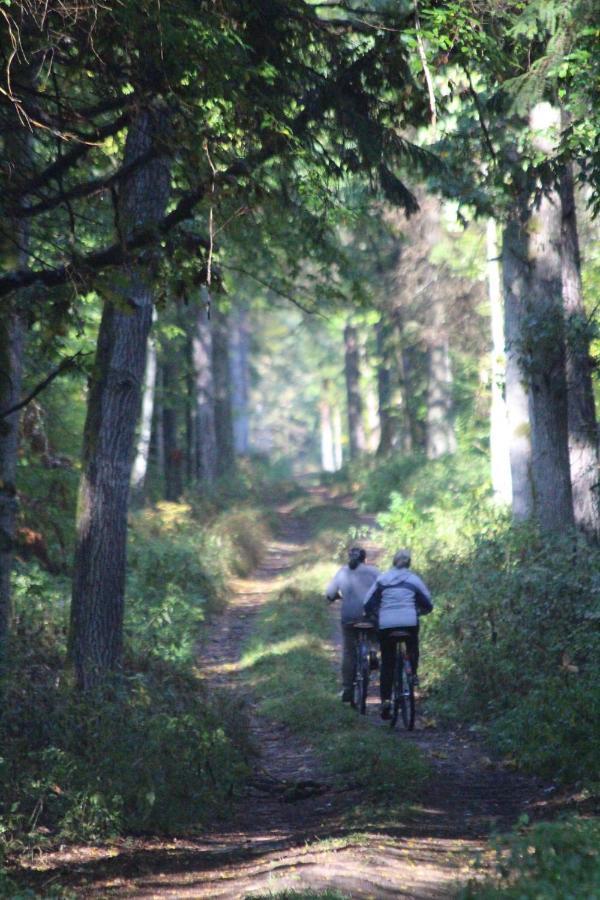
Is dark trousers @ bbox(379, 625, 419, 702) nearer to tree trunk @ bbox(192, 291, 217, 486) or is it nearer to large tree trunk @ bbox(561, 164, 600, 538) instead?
large tree trunk @ bbox(561, 164, 600, 538)

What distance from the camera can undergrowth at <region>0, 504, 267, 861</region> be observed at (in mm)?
8297

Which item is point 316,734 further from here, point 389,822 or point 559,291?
point 559,291

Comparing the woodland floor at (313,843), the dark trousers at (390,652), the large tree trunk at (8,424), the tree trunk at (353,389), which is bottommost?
the woodland floor at (313,843)

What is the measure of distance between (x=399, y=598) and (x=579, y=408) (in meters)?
4.07

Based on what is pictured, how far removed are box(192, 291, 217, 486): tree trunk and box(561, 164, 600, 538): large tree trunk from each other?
19.5 metres

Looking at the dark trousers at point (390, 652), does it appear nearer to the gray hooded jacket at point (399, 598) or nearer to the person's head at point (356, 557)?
the gray hooded jacket at point (399, 598)

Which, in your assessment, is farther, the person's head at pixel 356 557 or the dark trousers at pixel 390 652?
the person's head at pixel 356 557

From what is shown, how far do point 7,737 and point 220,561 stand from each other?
15.4 m

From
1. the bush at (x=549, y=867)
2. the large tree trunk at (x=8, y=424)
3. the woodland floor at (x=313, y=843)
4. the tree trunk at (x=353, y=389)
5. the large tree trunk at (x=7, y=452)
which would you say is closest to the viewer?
the bush at (x=549, y=867)

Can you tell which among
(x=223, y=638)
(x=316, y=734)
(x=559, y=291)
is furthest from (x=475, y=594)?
(x=223, y=638)

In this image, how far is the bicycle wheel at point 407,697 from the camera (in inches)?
500

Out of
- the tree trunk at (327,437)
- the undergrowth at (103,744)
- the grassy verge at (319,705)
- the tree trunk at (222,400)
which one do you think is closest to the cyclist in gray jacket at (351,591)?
the grassy verge at (319,705)

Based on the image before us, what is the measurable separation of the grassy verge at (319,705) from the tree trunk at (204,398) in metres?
12.4

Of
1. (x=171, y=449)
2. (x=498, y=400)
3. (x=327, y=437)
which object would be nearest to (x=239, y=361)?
(x=171, y=449)
